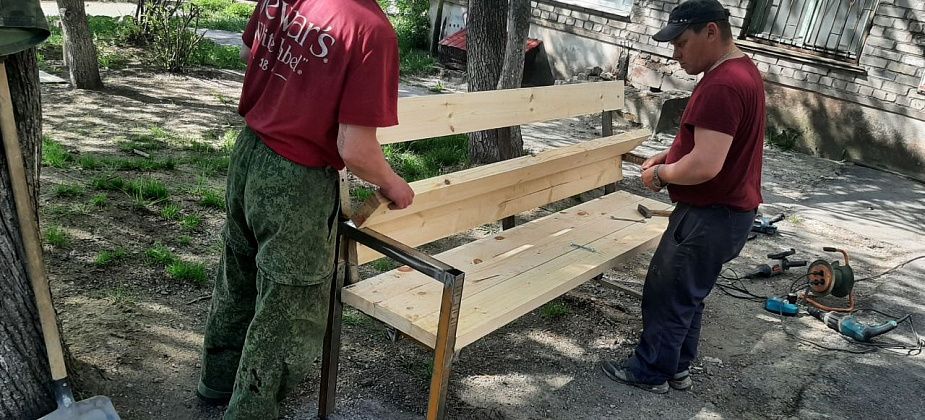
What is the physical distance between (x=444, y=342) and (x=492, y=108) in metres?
1.67

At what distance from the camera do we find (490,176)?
3.33m

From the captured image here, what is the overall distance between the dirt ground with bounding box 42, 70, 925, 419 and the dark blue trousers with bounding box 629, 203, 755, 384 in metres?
0.22

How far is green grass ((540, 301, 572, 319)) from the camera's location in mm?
4074

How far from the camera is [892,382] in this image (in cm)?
382

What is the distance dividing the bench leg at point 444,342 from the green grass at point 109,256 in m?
2.13

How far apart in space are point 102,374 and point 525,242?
80.1 inches

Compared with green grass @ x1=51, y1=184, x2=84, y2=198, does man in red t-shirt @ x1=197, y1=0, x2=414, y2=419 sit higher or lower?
higher

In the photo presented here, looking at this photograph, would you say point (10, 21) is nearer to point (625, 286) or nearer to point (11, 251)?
point (11, 251)

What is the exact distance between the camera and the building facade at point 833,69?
8062 mm

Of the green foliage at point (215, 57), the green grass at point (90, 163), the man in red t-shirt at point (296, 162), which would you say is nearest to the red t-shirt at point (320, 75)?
the man in red t-shirt at point (296, 162)

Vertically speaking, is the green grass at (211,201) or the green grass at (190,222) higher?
the green grass at (211,201)

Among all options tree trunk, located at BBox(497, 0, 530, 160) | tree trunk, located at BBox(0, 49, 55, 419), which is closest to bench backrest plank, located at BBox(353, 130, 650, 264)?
tree trunk, located at BBox(0, 49, 55, 419)

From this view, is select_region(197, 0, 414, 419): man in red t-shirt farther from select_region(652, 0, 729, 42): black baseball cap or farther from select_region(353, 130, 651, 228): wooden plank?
select_region(652, 0, 729, 42): black baseball cap

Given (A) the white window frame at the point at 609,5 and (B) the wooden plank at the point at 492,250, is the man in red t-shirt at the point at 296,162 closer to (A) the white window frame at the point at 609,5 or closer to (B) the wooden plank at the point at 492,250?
(B) the wooden plank at the point at 492,250
